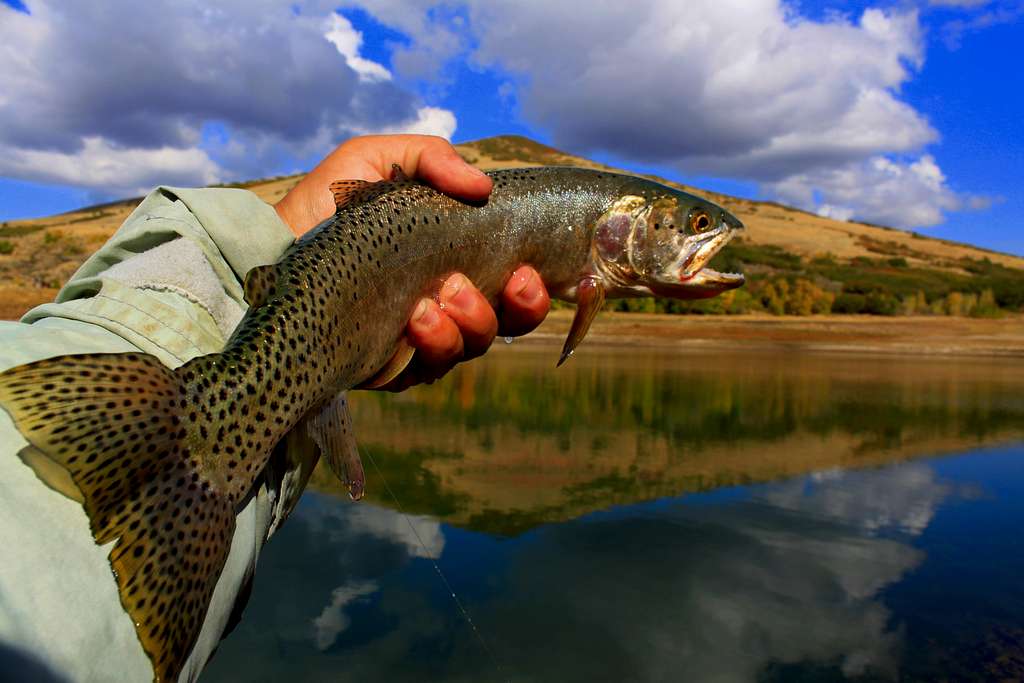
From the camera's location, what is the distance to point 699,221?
4.32m

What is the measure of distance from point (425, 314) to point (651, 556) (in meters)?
5.70

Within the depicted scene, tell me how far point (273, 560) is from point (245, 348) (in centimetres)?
606

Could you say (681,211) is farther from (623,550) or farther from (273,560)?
(273,560)

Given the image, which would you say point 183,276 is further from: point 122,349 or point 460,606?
A: point 460,606

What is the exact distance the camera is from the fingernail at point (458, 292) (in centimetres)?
382

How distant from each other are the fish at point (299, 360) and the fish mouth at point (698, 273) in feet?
0.04

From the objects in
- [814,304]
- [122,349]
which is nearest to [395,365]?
[122,349]

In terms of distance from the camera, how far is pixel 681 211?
431 centimetres

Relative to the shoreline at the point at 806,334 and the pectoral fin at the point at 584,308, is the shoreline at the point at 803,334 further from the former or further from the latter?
the pectoral fin at the point at 584,308

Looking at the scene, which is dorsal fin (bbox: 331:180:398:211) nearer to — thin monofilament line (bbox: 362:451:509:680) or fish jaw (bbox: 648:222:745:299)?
fish jaw (bbox: 648:222:745:299)

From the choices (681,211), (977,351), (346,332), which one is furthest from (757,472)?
(977,351)

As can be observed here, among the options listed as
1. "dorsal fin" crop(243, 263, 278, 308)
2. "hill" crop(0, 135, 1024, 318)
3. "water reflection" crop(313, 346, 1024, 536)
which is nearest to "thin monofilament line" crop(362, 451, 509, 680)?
"water reflection" crop(313, 346, 1024, 536)

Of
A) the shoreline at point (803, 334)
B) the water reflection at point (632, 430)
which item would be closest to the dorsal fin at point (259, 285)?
the water reflection at point (632, 430)

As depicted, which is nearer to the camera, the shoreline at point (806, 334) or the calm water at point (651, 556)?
the calm water at point (651, 556)
